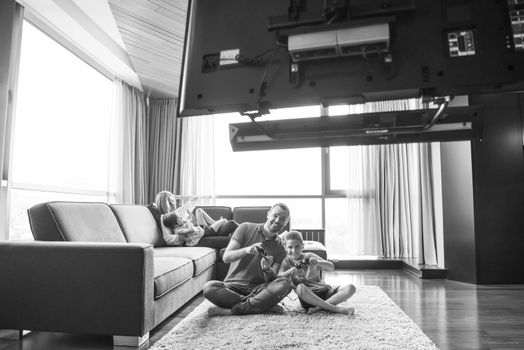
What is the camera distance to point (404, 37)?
0.81m

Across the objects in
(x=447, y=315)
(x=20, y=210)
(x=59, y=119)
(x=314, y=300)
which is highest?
(x=59, y=119)

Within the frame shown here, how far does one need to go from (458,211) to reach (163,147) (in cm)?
386

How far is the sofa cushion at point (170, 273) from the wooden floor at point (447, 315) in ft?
0.80

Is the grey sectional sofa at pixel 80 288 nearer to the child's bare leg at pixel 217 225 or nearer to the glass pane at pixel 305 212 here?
the child's bare leg at pixel 217 225

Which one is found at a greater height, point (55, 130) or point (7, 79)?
point (7, 79)

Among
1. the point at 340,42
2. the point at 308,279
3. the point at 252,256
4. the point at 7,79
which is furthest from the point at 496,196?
the point at 7,79

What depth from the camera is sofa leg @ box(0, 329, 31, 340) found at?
→ 6.95ft

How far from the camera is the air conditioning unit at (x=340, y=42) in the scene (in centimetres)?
79

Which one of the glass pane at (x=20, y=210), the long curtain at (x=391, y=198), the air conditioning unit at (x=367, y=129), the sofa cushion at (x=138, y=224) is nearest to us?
the air conditioning unit at (x=367, y=129)

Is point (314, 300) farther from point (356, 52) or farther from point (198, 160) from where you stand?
point (198, 160)

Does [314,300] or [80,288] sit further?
[314,300]

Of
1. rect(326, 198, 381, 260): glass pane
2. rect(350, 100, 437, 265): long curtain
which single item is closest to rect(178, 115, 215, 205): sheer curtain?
rect(326, 198, 381, 260): glass pane

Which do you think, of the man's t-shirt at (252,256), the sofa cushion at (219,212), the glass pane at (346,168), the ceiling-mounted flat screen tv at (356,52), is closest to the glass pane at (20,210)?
the sofa cushion at (219,212)

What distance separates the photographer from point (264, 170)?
5.52m
